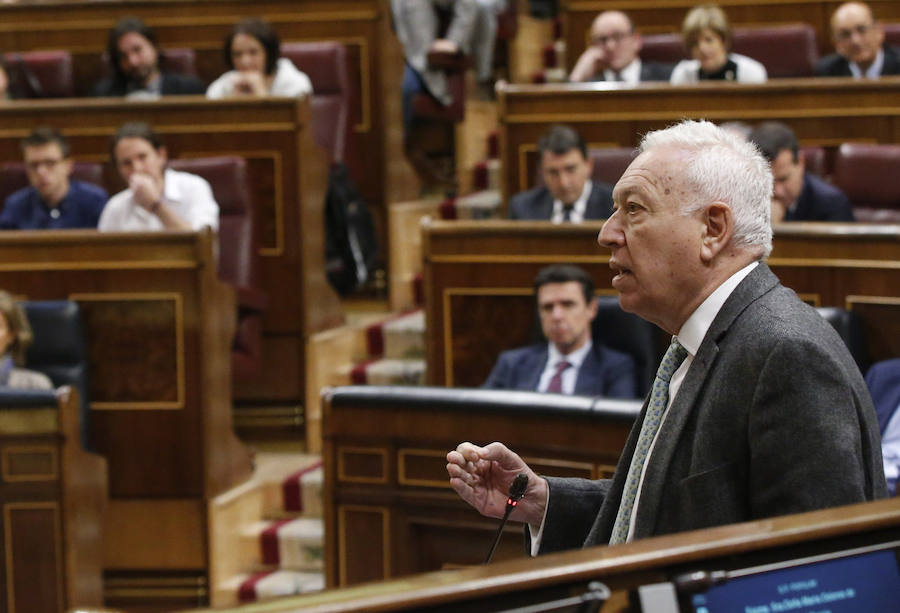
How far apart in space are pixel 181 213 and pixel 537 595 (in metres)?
1.55

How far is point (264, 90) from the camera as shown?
2.24 m

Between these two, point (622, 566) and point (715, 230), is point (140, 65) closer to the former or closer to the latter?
point (715, 230)

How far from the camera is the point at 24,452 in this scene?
161 cm

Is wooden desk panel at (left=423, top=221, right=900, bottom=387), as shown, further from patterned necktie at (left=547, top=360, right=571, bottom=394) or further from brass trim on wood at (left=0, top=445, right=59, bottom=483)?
brass trim on wood at (left=0, top=445, right=59, bottom=483)

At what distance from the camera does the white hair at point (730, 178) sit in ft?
2.18

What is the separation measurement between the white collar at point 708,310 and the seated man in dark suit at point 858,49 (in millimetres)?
1657

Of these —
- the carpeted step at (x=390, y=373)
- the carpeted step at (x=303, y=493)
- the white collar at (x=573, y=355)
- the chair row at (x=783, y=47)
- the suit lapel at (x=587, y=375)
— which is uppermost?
the chair row at (x=783, y=47)

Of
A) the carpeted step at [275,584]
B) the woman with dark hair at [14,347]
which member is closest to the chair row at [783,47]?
the carpeted step at [275,584]

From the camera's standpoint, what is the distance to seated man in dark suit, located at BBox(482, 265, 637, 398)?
61.2 inches

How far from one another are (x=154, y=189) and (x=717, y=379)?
4.54ft

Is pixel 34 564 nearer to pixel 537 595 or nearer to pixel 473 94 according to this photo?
pixel 537 595

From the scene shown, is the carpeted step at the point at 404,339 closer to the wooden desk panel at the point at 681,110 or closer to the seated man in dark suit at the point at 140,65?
the wooden desk panel at the point at 681,110

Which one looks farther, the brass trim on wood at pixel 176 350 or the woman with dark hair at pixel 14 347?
the brass trim on wood at pixel 176 350

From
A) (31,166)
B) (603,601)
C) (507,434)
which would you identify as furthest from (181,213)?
(603,601)
